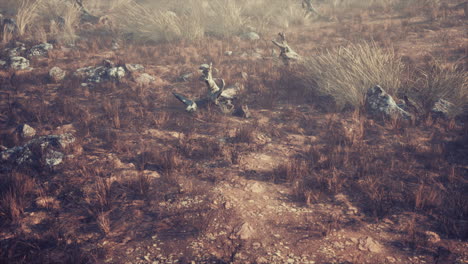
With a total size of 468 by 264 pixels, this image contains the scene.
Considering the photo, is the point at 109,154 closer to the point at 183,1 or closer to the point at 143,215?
the point at 143,215

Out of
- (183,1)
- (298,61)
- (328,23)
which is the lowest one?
(298,61)

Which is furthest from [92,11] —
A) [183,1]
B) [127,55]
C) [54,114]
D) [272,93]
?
[272,93]

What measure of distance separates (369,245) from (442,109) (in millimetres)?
3497

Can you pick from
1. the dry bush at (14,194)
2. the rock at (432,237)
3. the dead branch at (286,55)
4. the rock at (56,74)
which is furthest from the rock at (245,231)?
the rock at (56,74)

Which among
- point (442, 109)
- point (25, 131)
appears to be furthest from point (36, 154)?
point (442, 109)

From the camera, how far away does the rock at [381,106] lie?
17.1ft

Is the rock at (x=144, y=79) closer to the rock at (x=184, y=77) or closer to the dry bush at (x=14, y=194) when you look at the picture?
the rock at (x=184, y=77)

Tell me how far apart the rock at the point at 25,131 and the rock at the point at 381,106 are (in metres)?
5.93

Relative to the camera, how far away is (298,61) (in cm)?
778

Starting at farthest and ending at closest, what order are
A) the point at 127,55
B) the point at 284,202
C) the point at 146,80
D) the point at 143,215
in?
the point at 127,55, the point at 146,80, the point at 284,202, the point at 143,215

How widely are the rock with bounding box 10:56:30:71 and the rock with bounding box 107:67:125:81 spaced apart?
2309 millimetres

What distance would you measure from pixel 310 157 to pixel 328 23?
8.55m

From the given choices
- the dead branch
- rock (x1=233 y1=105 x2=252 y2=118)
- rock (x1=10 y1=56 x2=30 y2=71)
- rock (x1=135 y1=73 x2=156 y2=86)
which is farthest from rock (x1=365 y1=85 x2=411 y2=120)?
rock (x1=10 y1=56 x2=30 y2=71)

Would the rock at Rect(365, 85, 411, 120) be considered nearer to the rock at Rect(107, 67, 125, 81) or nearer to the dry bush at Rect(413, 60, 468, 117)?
the dry bush at Rect(413, 60, 468, 117)
